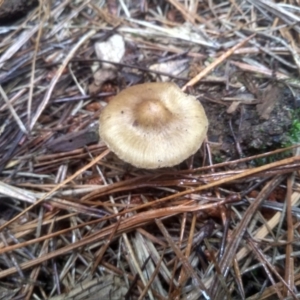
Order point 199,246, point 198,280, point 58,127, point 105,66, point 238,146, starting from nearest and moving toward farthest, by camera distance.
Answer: point 198,280 → point 199,246 → point 238,146 → point 58,127 → point 105,66

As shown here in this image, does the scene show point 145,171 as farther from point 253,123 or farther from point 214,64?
point 214,64

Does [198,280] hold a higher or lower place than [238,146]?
lower

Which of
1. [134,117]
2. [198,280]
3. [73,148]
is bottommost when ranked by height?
[198,280]

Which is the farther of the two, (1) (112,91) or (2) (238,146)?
(1) (112,91)

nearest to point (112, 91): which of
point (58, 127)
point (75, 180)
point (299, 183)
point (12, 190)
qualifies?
point (58, 127)

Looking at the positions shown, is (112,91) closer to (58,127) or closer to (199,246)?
(58,127)

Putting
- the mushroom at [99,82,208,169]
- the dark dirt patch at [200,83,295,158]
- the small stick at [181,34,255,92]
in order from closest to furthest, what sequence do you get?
the mushroom at [99,82,208,169] < the dark dirt patch at [200,83,295,158] < the small stick at [181,34,255,92]

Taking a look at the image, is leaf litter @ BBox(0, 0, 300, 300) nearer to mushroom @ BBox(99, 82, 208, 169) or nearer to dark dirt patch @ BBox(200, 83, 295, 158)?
dark dirt patch @ BBox(200, 83, 295, 158)

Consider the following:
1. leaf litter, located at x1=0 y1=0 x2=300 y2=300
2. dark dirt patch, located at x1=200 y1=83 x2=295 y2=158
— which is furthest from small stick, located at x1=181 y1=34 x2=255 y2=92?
dark dirt patch, located at x1=200 y1=83 x2=295 y2=158
